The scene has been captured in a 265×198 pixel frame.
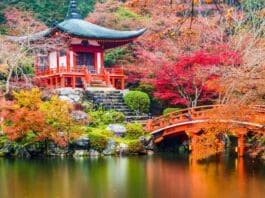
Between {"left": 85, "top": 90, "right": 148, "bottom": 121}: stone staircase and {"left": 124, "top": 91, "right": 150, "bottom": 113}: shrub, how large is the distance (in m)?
0.24

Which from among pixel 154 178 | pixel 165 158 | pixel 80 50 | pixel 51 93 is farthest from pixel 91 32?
pixel 154 178

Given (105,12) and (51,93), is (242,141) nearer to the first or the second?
(51,93)

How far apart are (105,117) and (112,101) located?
228 cm

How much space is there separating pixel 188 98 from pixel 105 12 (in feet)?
42.0

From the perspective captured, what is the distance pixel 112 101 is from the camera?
1003 inches

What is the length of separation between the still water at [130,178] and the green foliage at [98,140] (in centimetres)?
94

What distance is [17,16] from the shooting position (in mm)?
32531

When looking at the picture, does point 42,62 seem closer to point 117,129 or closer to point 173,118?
point 117,129

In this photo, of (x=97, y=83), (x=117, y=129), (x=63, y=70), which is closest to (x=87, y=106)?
(x=117, y=129)

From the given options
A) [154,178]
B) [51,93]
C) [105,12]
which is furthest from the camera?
[105,12]

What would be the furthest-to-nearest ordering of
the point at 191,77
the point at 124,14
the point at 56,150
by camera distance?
1. the point at 124,14
2. the point at 191,77
3. the point at 56,150

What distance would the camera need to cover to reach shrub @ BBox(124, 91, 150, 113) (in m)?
25.4

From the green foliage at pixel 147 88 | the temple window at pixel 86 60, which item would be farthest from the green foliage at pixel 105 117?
the temple window at pixel 86 60

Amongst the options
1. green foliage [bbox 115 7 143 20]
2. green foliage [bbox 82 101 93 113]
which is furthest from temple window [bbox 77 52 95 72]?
green foliage [bbox 115 7 143 20]
